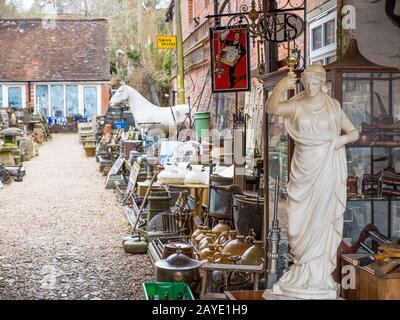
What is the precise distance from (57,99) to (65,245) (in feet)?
79.7

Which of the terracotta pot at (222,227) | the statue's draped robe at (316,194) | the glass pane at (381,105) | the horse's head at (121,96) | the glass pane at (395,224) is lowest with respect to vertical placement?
the terracotta pot at (222,227)

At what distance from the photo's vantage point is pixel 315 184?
4.06 meters

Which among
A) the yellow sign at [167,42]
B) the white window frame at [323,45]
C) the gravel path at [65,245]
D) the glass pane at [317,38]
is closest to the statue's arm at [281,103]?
the white window frame at [323,45]

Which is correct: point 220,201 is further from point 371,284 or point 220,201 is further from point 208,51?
point 208,51

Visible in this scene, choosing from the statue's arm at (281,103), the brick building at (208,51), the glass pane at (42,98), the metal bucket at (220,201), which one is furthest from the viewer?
the glass pane at (42,98)

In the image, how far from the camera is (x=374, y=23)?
238 inches

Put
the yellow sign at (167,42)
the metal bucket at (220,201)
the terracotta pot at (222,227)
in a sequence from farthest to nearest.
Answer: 1. the yellow sign at (167,42)
2. the metal bucket at (220,201)
3. the terracotta pot at (222,227)

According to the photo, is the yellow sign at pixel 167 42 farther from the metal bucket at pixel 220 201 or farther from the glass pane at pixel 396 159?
the glass pane at pixel 396 159

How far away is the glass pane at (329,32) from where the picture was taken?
270 inches

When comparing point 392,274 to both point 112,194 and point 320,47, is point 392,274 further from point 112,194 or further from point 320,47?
point 112,194

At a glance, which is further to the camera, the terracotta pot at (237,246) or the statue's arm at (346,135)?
the terracotta pot at (237,246)

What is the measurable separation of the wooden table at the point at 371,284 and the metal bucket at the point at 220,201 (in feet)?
11.6

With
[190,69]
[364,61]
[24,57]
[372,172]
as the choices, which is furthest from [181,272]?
[24,57]

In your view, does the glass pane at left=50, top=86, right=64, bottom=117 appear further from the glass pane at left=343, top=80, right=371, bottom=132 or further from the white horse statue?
the glass pane at left=343, top=80, right=371, bottom=132
